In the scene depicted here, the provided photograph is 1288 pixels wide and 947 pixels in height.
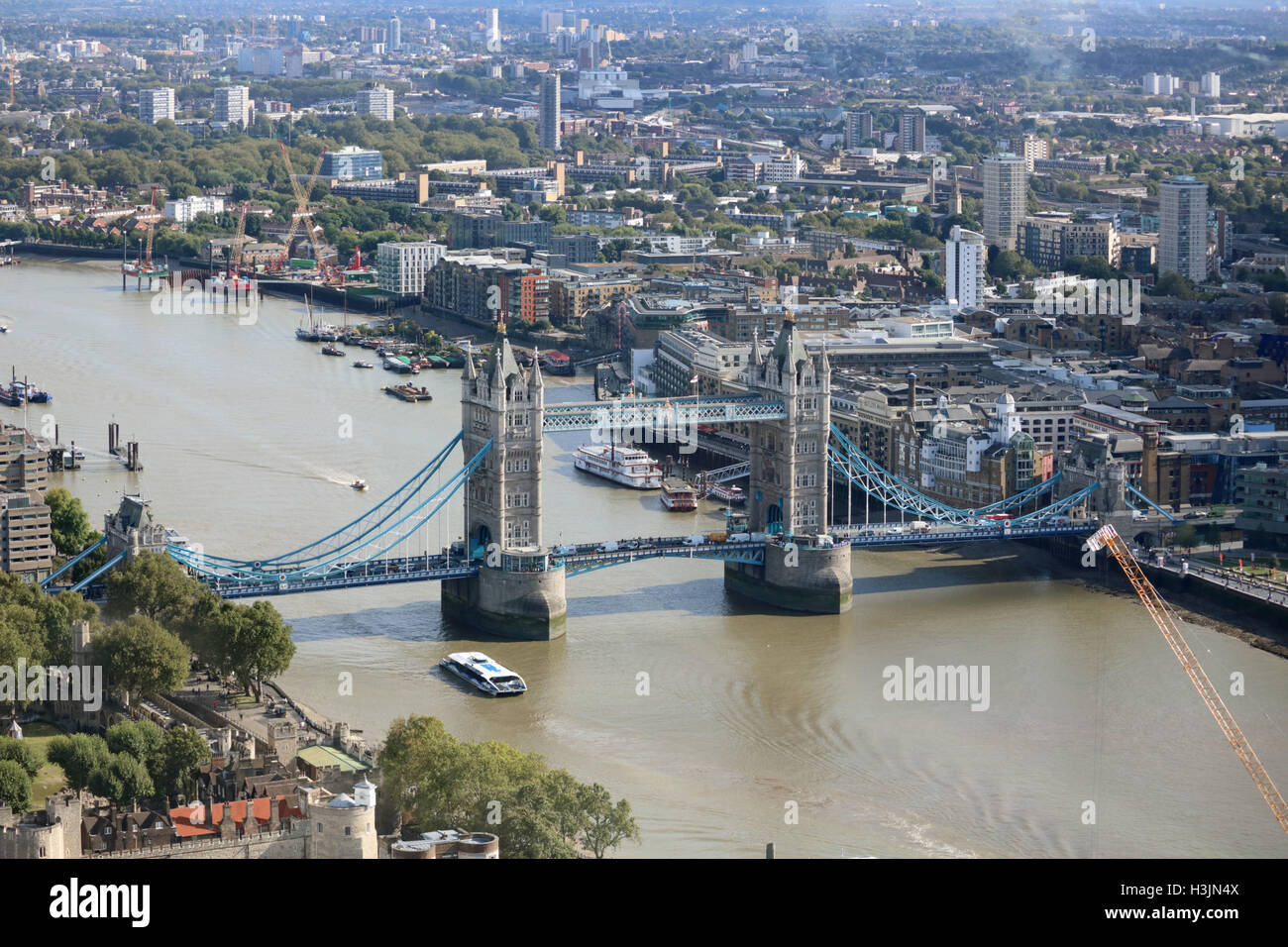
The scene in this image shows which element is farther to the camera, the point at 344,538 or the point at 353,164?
the point at 353,164

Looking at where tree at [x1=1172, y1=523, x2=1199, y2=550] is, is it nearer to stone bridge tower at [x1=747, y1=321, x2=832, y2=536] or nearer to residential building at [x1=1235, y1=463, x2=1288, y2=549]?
residential building at [x1=1235, y1=463, x2=1288, y2=549]

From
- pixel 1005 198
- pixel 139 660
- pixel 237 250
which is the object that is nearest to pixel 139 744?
pixel 139 660

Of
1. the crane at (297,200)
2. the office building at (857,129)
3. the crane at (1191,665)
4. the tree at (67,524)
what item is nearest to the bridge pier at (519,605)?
the tree at (67,524)

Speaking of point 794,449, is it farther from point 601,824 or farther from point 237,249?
point 237,249

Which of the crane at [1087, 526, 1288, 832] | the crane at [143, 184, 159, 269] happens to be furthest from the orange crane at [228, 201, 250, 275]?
the crane at [1087, 526, 1288, 832]

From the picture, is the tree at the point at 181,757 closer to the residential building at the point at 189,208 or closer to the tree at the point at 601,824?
the tree at the point at 601,824
